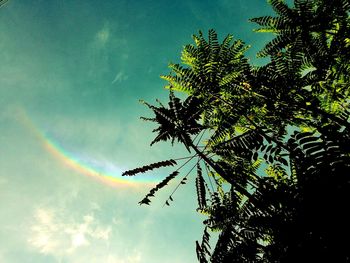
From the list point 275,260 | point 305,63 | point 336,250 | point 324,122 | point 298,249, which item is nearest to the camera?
point 336,250

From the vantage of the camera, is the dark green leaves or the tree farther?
the dark green leaves

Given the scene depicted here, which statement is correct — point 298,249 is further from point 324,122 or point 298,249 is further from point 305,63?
point 305,63

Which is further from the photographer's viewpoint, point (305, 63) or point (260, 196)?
point (305, 63)

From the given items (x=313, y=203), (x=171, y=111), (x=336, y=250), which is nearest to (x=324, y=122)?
(x=313, y=203)

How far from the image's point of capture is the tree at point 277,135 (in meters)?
1.92

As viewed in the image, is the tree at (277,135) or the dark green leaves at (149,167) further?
the dark green leaves at (149,167)

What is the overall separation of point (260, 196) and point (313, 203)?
0.51 metres

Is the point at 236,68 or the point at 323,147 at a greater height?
the point at 236,68

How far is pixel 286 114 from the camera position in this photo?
388cm

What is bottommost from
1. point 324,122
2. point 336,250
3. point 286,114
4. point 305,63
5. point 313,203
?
point 336,250

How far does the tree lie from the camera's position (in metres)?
1.92

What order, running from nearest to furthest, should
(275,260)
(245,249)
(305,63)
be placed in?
(275,260) < (245,249) < (305,63)

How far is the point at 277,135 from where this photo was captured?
311 centimetres

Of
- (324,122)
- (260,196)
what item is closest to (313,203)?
(260,196)
